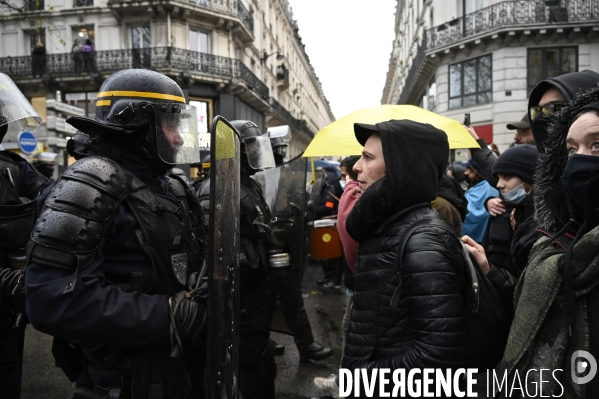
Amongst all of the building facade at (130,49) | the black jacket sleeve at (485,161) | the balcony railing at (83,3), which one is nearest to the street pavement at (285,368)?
the black jacket sleeve at (485,161)

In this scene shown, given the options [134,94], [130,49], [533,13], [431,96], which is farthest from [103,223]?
[431,96]

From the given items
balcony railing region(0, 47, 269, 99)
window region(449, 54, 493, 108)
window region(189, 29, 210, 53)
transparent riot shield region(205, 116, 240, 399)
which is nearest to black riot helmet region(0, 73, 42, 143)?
transparent riot shield region(205, 116, 240, 399)

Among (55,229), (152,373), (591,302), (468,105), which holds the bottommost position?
(152,373)

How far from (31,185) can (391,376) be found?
2.63 meters

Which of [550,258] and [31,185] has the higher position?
[31,185]

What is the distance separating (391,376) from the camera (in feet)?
5.31

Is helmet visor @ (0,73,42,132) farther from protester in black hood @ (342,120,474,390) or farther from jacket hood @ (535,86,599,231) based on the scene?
jacket hood @ (535,86,599,231)

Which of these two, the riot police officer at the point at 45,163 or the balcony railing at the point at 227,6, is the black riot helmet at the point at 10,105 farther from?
the balcony railing at the point at 227,6

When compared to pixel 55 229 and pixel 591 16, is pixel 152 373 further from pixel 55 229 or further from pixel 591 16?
pixel 591 16

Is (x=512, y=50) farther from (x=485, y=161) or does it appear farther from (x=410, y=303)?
(x=410, y=303)

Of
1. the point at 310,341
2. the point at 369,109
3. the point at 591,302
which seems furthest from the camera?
the point at 310,341

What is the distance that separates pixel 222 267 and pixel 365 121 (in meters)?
2.15

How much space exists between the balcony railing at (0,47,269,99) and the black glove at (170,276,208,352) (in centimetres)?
2164

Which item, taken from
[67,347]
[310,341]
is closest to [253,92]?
[310,341]
